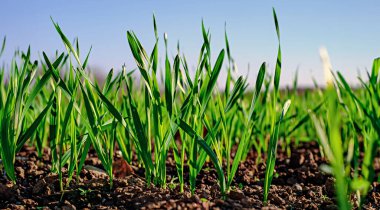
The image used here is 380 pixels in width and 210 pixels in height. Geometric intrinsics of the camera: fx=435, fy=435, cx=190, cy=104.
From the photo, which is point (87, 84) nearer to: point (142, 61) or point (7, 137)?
point (142, 61)

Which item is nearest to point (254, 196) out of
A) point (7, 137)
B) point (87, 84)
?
point (87, 84)

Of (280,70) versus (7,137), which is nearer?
(280,70)

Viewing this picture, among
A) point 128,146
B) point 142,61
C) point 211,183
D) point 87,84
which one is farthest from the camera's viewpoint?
point 128,146

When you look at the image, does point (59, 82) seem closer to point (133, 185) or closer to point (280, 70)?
point (133, 185)

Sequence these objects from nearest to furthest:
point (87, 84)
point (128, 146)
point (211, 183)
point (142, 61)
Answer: point (142, 61), point (87, 84), point (211, 183), point (128, 146)

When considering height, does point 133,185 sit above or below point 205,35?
below

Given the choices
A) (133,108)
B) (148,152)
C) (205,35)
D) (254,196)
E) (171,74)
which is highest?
(205,35)
